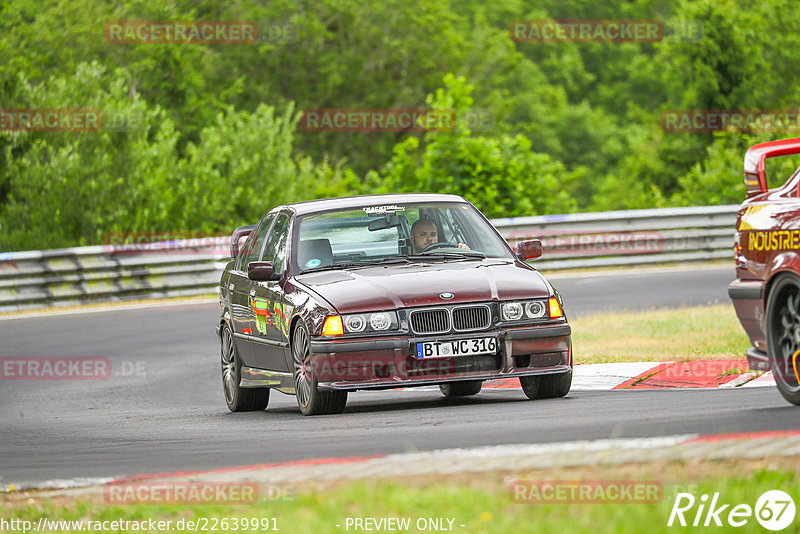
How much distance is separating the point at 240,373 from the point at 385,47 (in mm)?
55395

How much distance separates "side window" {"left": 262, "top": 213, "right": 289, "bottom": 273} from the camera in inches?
460

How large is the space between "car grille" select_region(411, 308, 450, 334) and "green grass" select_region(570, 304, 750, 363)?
11.4 ft

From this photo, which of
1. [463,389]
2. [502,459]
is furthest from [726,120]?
[502,459]

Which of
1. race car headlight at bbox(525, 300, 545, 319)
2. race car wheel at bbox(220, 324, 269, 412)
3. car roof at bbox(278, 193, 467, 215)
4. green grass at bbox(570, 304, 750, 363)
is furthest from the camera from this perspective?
green grass at bbox(570, 304, 750, 363)

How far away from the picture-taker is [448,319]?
10.2 m

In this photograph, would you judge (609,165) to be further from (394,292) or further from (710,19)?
(394,292)

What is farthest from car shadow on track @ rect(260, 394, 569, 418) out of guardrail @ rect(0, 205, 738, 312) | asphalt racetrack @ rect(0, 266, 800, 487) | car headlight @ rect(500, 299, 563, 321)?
guardrail @ rect(0, 205, 738, 312)

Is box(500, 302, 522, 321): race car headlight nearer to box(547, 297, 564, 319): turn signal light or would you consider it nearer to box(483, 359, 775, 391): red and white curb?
box(547, 297, 564, 319): turn signal light

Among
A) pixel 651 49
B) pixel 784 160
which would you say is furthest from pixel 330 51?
pixel 784 160

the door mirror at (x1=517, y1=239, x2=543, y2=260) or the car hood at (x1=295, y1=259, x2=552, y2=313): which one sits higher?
the door mirror at (x1=517, y1=239, x2=543, y2=260)

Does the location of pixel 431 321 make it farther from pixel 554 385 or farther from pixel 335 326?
pixel 554 385

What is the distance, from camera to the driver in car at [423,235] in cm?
1149

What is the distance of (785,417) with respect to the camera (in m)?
8.16

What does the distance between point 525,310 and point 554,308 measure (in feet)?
0.87
